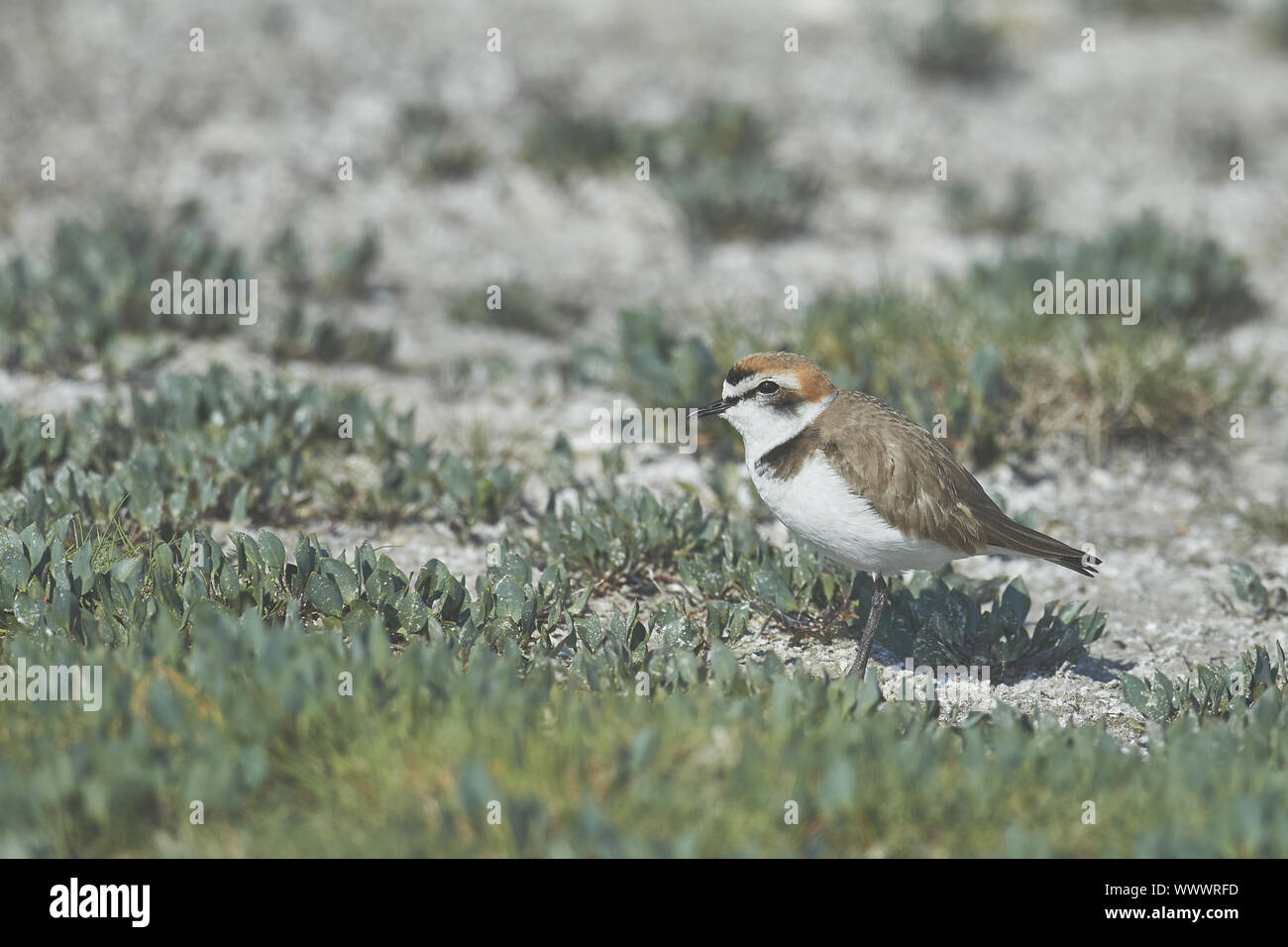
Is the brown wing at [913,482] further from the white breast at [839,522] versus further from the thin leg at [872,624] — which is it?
the thin leg at [872,624]

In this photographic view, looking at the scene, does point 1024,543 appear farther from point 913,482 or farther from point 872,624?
point 872,624

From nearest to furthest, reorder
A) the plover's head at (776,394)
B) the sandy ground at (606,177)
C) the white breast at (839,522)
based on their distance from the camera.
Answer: the white breast at (839,522) → the plover's head at (776,394) → the sandy ground at (606,177)

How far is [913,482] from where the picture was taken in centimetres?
529

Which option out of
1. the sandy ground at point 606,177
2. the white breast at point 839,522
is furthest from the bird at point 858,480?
the sandy ground at point 606,177

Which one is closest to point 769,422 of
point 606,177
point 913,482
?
point 913,482

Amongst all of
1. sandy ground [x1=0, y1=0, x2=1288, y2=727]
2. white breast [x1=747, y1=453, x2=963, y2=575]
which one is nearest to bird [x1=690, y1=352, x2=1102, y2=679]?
white breast [x1=747, y1=453, x2=963, y2=575]

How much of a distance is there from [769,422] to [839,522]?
1.96 ft

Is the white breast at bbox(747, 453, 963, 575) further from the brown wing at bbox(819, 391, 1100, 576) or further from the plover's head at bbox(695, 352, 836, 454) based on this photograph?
the plover's head at bbox(695, 352, 836, 454)

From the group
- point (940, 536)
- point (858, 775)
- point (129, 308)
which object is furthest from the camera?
point (129, 308)

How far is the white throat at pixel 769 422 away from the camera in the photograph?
546 cm
